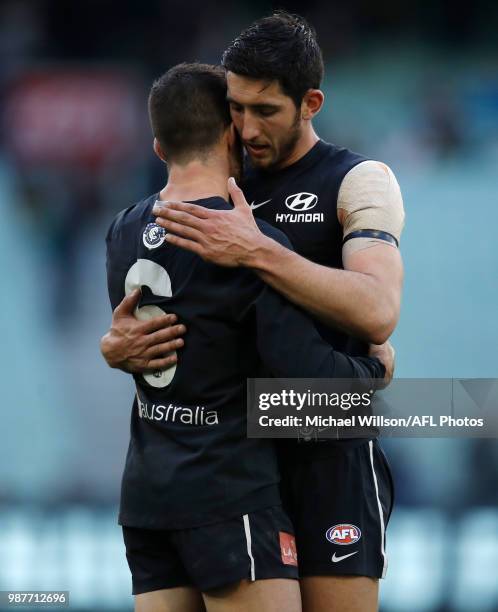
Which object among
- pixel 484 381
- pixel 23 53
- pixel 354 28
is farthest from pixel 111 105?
pixel 484 381

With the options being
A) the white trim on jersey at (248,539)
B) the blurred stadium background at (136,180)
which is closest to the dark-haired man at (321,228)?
the white trim on jersey at (248,539)

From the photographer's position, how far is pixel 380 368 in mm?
3027

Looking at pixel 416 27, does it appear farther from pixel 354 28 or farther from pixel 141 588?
pixel 141 588

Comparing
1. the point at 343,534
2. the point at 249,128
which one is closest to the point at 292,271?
the point at 249,128

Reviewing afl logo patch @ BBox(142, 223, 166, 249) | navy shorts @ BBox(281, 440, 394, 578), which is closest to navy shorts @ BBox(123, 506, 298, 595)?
navy shorts @ BBox(281, 440, 394, 578)

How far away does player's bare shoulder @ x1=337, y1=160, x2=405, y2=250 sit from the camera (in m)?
2.98

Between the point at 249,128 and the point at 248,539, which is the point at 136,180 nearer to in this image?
the point at 249,128

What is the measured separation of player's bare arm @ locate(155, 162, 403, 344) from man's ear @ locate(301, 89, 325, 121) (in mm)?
459

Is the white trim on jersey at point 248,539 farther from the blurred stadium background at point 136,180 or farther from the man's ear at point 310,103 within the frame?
the blurred stadium background at point 136,180

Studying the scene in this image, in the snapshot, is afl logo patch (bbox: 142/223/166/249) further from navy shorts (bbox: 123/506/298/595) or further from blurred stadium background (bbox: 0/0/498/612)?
blurred stadium background (bbox: 0/0/498/612)

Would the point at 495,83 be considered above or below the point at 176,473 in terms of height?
above

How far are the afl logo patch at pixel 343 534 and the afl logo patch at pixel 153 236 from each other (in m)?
0.93

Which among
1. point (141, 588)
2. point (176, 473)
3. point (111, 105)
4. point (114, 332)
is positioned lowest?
point (141, 588)

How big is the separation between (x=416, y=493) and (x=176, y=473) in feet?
13.6
